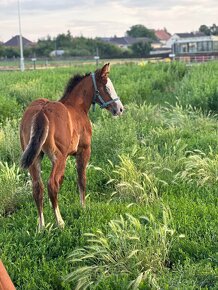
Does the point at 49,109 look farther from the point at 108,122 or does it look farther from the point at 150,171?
the point at 108,122

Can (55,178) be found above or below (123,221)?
above

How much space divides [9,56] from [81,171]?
227 ft

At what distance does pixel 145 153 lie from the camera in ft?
23.6

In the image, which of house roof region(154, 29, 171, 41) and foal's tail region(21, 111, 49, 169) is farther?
house roof region(154, 29, 171, 41)

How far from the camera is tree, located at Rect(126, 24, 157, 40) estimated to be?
377ft

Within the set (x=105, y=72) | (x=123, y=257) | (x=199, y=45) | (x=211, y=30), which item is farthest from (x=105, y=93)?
(x=211, y=30)

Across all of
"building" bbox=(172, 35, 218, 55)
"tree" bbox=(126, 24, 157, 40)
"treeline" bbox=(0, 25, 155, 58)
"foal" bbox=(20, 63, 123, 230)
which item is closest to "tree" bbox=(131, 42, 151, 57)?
"treeline" bbox=(0, 25, 155, 58)

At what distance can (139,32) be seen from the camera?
11781 centimetres

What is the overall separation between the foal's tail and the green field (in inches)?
32.5

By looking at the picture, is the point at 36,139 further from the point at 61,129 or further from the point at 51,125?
the point at 61,129

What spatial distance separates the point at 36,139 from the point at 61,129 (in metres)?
0.39

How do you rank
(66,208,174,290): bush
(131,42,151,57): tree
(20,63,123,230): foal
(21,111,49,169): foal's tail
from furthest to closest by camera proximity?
(131,42,151,57): tree → (20,63,123,230): foal → (21,111,49,169): foal's tail → (66,208,174,290): bush

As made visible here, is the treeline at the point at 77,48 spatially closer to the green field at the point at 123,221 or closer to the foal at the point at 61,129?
the green field at the point at 123,221

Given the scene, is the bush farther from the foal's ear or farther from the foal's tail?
the foal's ear
